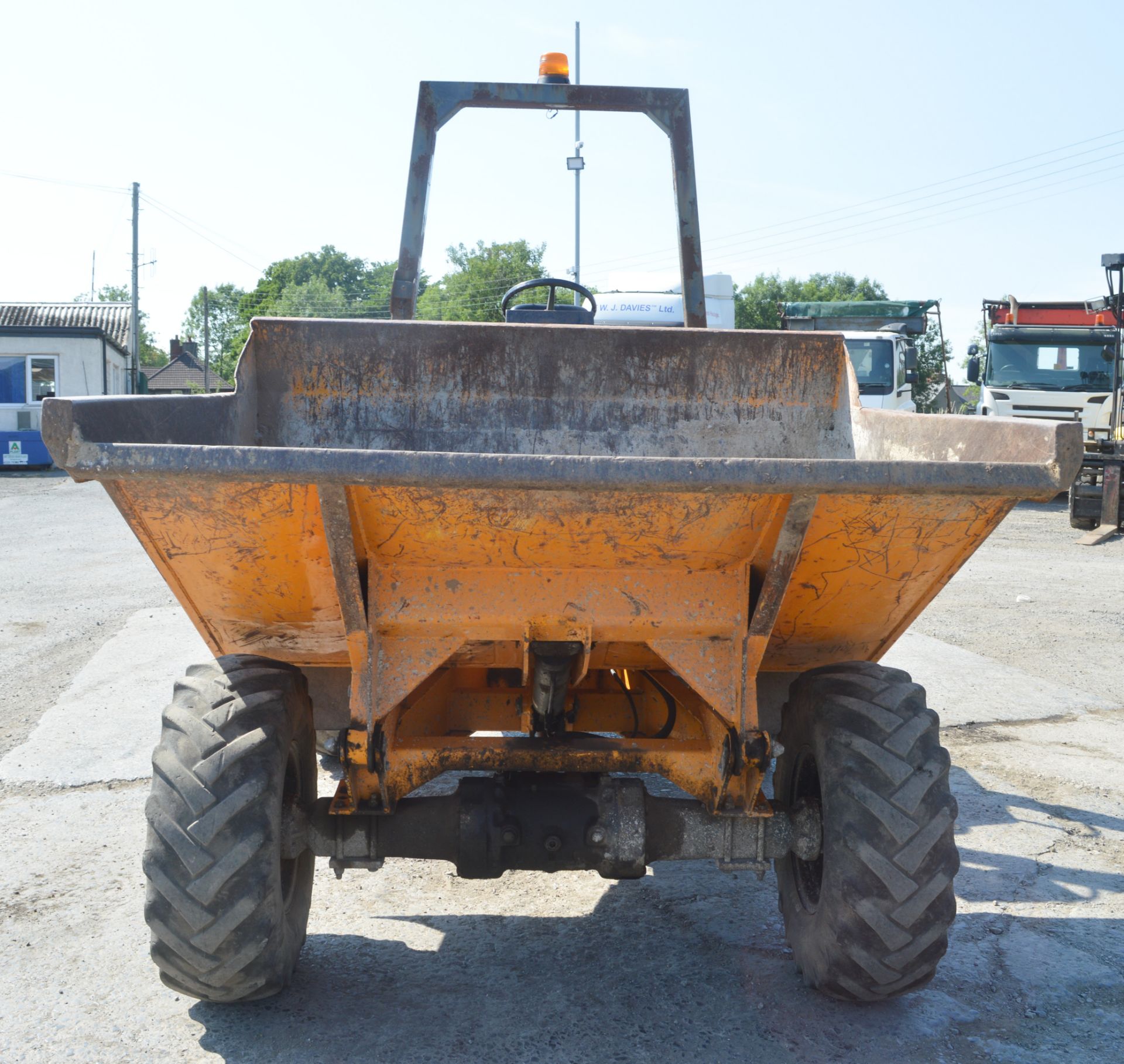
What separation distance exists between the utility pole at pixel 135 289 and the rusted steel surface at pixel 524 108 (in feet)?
98.6

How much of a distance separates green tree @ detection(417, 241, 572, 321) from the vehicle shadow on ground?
61373 millimetres

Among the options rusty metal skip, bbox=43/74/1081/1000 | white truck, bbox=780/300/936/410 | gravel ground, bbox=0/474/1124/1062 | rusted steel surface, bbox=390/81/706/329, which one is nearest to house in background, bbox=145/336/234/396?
white truck, bbox=780/300/936/410

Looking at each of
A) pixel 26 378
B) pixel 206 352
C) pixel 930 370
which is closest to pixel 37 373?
pixel 26 378

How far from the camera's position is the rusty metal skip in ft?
7.09

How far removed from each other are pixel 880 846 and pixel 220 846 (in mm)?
1537

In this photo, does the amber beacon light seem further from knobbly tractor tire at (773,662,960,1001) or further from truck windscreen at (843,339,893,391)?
truck windscreen at (843,339,893,391)

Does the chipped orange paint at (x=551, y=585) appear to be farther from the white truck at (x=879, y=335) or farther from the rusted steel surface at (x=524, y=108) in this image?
the white truck at (x=879, y=335)

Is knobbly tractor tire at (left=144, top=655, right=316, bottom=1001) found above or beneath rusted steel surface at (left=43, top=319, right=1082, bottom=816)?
beneath

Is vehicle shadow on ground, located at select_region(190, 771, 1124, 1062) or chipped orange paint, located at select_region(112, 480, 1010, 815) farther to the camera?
vehicle shadow on ground, located at select_region(190, 771, 1124, 1062)

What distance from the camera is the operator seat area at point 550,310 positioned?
4.86 m

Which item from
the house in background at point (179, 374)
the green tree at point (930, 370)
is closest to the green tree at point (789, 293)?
the green tree at point (930, 370)

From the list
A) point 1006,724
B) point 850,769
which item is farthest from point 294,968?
point 1006,724

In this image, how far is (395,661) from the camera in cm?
266

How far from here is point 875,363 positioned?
59.5 feet
